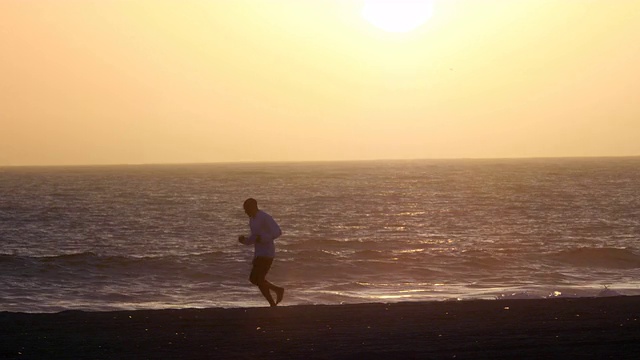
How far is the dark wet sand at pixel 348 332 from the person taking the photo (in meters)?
10.8

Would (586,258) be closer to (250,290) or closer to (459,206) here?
(250,290)

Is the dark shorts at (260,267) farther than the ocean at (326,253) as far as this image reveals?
No

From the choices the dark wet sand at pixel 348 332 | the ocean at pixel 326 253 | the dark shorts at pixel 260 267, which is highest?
the dark shorts at pixel 260 267

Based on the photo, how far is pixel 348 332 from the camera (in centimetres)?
1200

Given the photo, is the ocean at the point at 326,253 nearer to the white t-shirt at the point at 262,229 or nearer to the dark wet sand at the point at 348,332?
the white t-shirt at the point at 262,229

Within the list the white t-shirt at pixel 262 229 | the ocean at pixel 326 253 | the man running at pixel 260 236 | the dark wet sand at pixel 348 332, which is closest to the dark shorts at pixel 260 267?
the man running at pixel 260 236

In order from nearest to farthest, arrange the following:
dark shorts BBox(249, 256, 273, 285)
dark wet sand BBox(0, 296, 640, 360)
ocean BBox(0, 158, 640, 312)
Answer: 1. dark wet sand BBox(0, 296, 640, 360)
2. dark shorts BBox(249, 256, 273, 285)
3. ocean BBox(0, 158, 640, 312)

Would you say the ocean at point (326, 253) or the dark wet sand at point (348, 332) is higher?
the dark wet sand at point (348, 332)

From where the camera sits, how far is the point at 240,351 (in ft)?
35.8

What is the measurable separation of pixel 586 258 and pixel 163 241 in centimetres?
1767

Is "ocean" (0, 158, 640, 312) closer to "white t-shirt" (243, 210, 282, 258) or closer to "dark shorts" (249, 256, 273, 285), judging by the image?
"dark shorts" (249, 256, 273, 285)

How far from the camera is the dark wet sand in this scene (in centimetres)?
1076

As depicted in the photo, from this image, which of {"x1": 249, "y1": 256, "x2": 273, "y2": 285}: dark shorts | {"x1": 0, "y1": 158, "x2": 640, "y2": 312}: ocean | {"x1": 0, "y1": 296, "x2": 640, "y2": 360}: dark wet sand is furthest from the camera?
{"x1": 0, "y1": 158, "x2": 640, "y2": 312}: ocean

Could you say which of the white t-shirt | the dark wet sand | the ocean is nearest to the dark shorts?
the white t-shirt
